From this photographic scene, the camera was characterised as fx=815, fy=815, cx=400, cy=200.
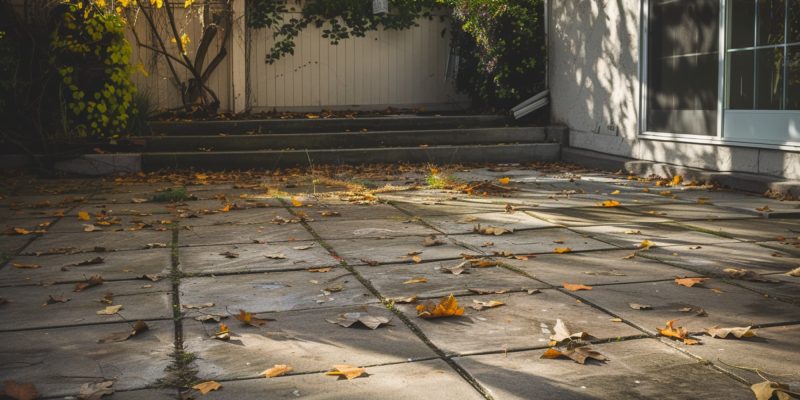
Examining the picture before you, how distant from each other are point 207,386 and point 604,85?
8522 millimetres

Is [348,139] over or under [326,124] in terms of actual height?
under

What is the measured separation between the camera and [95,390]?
256cm

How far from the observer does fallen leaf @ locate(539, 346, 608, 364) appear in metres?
2.82

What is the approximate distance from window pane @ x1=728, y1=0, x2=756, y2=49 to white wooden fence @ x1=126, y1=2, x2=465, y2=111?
19.7 ft

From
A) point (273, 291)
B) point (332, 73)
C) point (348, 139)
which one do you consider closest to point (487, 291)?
point (273, 291)

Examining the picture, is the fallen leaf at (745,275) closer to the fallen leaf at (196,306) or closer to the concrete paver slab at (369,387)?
the concrete paver slab at (369,387)

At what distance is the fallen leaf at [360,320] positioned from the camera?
326cm

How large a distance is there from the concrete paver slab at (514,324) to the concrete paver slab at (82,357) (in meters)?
→ 1.01

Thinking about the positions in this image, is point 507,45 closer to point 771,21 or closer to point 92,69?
point 771,21

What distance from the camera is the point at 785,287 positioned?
3854mm

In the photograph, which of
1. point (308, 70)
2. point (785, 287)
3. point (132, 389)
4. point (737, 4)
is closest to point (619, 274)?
point (785, 287)

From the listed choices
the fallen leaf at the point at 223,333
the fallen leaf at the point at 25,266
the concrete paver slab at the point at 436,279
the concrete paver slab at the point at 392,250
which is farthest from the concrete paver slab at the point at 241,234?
the fallen leaf at the point at 223,333

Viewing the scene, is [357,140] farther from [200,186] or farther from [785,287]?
[785,287]

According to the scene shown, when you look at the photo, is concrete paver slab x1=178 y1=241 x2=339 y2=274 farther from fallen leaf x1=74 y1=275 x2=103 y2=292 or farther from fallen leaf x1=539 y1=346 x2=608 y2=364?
fallen leaf x1=539 y1=346 x2=608 y2=364
